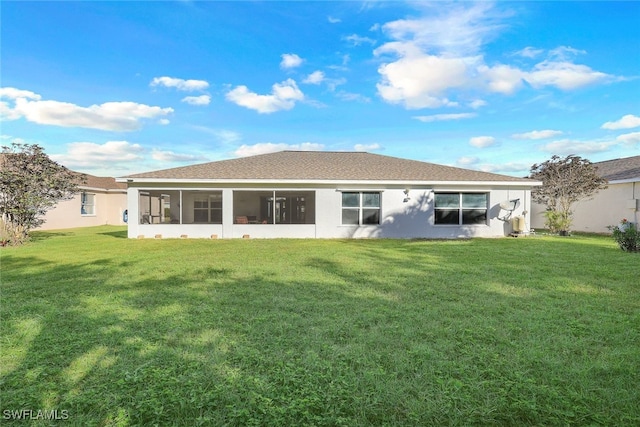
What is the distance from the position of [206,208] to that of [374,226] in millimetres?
12953

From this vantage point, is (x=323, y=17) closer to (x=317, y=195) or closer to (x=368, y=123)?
(x=317, y=195)

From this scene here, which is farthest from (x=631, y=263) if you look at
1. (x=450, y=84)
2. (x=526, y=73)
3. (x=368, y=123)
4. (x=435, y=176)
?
(x=368, y=123)

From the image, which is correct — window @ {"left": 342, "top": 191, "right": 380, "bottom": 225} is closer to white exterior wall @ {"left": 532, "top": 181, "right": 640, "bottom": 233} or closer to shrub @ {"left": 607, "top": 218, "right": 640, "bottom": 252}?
shrub @ {"left": 607, "top": 218, "right": 640, "bottom": 252}

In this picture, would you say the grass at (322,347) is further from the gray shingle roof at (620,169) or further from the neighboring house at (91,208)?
→ the neighboring house at (91,208)

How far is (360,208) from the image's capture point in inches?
663

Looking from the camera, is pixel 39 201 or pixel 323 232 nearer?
pixel 39 201

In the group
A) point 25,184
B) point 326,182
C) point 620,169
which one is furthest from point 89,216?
point 620,169

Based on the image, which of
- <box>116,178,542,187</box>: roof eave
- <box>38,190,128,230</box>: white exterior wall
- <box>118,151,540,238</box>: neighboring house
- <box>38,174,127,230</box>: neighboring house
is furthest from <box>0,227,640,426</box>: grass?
<box>38,174,127,230</box>: neighboring house

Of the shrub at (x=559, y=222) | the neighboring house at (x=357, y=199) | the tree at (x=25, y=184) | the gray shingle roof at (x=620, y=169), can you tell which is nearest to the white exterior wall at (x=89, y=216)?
the tree at (x=25, y=184)

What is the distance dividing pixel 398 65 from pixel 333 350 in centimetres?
1531

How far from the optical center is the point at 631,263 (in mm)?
9398

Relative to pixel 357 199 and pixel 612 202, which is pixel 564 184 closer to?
pixel 612 202

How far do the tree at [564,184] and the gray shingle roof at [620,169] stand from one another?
40.4 inches

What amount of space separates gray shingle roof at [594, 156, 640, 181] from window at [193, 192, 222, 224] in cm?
2440
